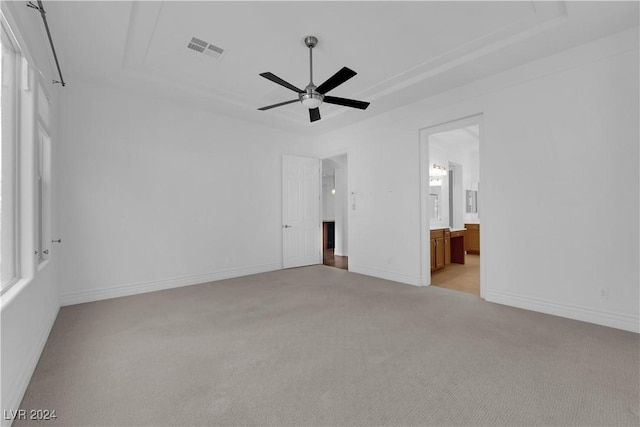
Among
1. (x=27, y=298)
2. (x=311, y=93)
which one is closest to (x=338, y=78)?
(x=311, y=93)

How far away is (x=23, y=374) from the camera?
1.94 meters

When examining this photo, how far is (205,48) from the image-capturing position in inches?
126

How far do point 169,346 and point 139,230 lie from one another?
235 cm

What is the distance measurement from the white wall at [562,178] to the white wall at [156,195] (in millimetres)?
3402

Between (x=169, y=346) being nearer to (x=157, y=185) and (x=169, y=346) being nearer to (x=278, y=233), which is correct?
(x=157, y=185)

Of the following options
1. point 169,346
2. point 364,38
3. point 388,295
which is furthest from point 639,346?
point 169,346

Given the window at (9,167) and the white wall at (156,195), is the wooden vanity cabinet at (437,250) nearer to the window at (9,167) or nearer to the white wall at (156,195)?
the white wall at (156,195)

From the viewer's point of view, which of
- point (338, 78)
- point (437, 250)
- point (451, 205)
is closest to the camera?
point (338, 78)

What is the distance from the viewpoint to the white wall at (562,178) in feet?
9.35

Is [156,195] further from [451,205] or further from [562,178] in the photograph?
[451,205]

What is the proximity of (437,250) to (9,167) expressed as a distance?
5624 mm

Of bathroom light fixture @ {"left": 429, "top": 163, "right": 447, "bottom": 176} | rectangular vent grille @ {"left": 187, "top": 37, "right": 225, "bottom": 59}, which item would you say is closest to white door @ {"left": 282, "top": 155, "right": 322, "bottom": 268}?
bathroom light fixture @ {"left": 429, "top": 163, "right": 447, "bottom": 176}

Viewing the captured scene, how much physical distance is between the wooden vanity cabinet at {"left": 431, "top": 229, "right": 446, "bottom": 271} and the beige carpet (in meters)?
1.71

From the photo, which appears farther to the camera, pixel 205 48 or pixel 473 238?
pixel 473 238
